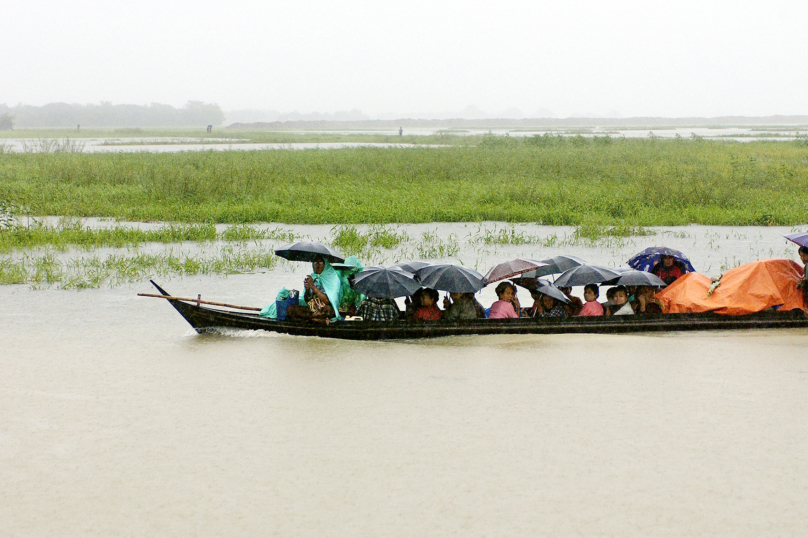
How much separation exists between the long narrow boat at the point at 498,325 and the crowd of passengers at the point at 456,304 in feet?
0.26

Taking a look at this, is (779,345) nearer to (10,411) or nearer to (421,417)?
(421,417)

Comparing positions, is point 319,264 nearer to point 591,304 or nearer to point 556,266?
point 556,266

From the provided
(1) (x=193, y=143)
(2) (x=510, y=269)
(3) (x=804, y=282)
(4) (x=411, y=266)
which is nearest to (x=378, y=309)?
(4) (x=411, y=266)

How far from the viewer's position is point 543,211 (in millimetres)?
14562

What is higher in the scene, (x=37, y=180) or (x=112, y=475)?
(x=37, y=180)

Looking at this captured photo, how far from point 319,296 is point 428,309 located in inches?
39.5

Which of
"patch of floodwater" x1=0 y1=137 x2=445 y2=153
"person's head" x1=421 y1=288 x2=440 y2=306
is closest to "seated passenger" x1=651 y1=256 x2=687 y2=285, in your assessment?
"person's head" x1=421 y1=288 x2=440 y2=306

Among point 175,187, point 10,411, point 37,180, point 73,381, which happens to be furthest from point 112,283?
point 37,180

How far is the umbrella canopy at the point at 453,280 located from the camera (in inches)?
271

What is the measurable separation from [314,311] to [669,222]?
8781 mm

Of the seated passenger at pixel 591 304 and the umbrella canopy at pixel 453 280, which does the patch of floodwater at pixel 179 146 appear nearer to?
the umbrella canopy at pixel 453 280

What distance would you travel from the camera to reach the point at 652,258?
7.80 metres

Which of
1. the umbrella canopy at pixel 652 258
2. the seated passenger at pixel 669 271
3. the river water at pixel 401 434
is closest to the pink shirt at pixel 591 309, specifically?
the river water at pixel 401 434

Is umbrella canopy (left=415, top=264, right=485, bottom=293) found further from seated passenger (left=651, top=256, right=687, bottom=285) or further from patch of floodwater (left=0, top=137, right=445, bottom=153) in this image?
patch of floodwater (left=0, top=137, right=445, bottom=153)
